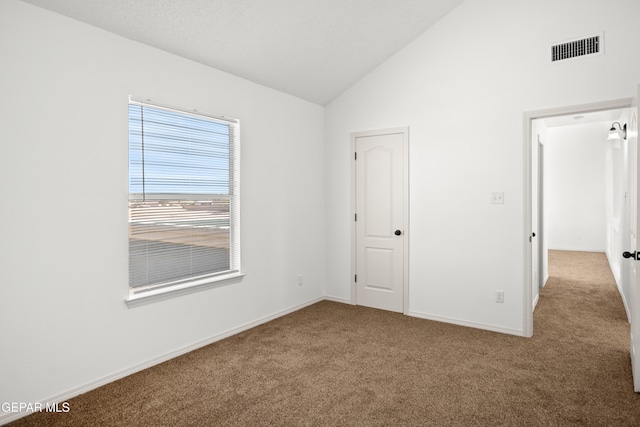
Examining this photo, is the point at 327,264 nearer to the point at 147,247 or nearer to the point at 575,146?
the point at 147,247

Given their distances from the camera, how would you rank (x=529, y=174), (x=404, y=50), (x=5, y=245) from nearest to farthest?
(x=5, y=245) < (x=529, y=174) < (x=404, y=50)

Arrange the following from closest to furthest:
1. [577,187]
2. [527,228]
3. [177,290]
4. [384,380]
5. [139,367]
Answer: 1. [384,380]
2. [139,367]
3. [177,290]
4. [527,228]
5. [577,187]

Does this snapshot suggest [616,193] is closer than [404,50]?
No

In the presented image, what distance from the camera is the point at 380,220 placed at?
4.60 meters

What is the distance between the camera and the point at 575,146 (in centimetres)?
884

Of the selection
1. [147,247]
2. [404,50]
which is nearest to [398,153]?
[404,50]

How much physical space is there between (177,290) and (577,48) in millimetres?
4129

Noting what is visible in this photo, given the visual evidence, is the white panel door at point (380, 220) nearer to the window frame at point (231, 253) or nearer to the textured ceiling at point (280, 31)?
the textured ceiling at point (280, 31)

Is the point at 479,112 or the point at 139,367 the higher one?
the point at 479,112

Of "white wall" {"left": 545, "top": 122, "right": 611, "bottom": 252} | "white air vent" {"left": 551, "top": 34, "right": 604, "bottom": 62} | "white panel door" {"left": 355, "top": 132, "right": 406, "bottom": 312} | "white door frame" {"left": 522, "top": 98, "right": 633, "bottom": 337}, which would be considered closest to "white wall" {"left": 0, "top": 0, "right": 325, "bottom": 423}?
"white panel door" {"left": 355, "top": 132, "right": 406, "bottom": 312}

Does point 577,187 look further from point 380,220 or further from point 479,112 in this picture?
point 380,220

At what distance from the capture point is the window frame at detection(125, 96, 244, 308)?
2.96m

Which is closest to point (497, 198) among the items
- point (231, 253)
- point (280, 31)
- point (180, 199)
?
point (280, 31)

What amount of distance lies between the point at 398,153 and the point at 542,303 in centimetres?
260
